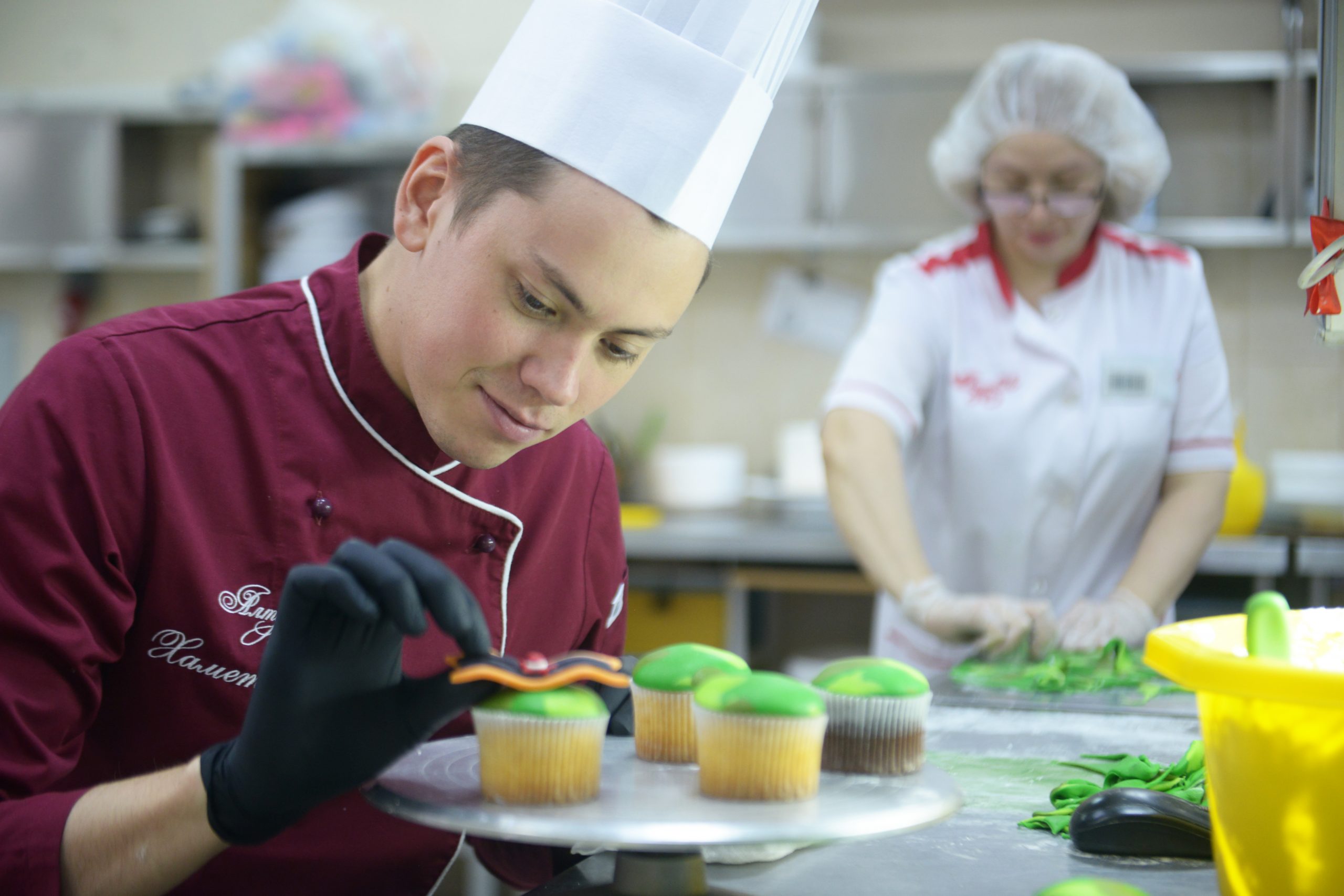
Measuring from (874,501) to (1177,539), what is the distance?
54 centimetres

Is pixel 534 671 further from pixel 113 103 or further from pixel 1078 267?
pixel 113 103

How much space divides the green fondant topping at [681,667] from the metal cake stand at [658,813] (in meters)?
0.07

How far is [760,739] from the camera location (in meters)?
0.85

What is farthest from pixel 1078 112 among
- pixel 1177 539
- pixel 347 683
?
pixel 347 683

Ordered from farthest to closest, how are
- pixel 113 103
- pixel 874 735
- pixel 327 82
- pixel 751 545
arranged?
pixel 113 103 → pixel 327 82 → pixel 751 545 → pixel 874 735

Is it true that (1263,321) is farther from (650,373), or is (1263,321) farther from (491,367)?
(491,367)

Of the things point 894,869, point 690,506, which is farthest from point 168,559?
point 690,506

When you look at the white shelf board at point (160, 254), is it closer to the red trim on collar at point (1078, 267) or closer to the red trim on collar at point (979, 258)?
the red trim on collar at point (979, 258)

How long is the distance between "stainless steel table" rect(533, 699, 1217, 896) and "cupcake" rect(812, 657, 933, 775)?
0.10 m

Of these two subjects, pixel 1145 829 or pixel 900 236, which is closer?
pixel 1145 829

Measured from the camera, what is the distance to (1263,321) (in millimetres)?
3852

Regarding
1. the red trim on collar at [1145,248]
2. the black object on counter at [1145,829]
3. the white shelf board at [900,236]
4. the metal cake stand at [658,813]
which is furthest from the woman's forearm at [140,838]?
the white shelf board at [900,236]

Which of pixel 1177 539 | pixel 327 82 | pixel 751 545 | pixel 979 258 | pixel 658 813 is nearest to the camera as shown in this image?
pixel 658 813

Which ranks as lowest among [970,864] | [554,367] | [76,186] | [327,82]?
[970,864]
